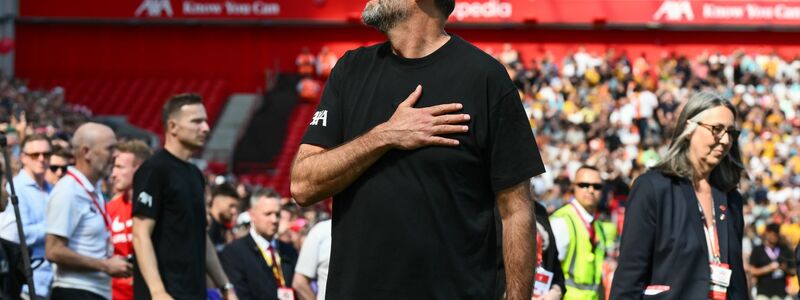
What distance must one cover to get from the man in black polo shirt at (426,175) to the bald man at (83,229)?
3333mm

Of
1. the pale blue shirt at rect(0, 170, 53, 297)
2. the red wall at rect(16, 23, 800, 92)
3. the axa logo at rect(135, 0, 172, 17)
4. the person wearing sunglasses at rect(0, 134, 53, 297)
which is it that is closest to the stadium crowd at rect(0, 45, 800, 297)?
the red wall at rect(16, 23, 800, 92)

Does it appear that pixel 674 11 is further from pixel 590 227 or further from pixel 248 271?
pixel 248 271

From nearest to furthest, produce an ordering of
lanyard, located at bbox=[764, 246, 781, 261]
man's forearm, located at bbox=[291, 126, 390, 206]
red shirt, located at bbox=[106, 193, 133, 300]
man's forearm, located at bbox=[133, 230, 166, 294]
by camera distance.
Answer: man's forearm, located at bbox=[291, 126, 390, 206] < man's forearm, located at bbox=[133, 230, 166, 294] < red shirt, located at bbox=[106, 193, 133, 300] < lanyard, located at bbox=[764, 246, 781, 261]

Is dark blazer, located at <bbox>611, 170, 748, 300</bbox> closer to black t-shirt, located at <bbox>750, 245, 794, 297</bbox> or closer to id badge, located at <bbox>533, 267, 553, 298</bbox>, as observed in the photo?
id badge, located at <bbox>533, 267, 553, 298</bbox>

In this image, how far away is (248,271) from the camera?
9023mm

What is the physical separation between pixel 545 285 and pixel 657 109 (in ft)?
77.1

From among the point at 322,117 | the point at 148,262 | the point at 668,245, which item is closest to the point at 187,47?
the point at 148,262

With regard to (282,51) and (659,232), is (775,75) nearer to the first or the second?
(282,51)

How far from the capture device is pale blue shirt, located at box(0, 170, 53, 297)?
805 centimetres

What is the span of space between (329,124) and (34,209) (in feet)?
15.7

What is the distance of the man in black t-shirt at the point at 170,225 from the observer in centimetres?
657

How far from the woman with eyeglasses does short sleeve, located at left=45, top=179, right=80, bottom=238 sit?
302 centimetres

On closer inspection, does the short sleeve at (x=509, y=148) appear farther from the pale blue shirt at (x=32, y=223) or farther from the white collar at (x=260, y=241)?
the white collar at (x=260, y=241)

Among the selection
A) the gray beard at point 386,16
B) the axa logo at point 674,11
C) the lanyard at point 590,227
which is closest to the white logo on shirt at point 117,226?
the lanyard at point 590,227
